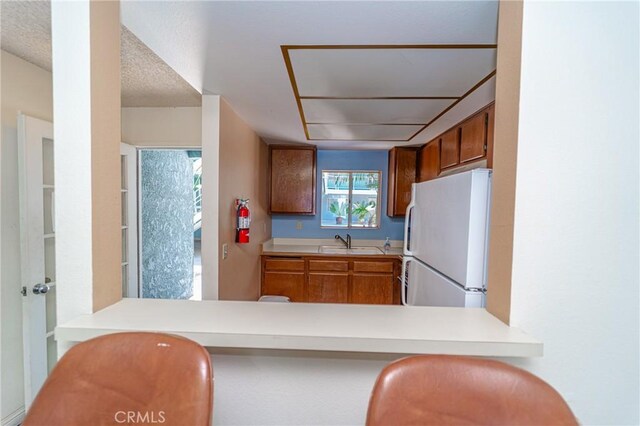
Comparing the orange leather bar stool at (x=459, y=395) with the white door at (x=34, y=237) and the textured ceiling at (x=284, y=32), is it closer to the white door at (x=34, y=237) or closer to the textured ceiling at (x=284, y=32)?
the textured ceiling at (x=284, y=32)

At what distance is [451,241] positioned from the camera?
147cm

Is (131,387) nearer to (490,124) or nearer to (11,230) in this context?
(11,230)

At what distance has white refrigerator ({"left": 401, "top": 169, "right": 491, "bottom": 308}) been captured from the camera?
4.24 feet

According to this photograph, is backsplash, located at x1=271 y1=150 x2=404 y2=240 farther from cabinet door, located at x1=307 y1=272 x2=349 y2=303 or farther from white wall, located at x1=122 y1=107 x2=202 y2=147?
white wall, located at x1=122 y1=107 x2=202 y2=147

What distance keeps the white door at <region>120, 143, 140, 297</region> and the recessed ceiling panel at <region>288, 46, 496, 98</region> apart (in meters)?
1.57

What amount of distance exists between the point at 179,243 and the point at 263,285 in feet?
4.46

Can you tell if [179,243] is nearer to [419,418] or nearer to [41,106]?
[41,106]

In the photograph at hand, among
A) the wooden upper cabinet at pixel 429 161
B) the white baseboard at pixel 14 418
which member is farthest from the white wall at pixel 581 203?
the white baseboard at pixel 14 418

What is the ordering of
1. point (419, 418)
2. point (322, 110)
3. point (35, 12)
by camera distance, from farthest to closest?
point (322, 110) → point (35, 12) → point (419, 418)

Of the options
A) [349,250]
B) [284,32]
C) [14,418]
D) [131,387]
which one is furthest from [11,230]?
[349,250]

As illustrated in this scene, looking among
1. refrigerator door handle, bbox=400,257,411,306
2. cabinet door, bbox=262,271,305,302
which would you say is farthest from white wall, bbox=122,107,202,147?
refrigerator door handle, bbox=400,257,411,306

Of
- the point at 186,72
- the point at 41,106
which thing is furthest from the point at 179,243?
the point at 186,72

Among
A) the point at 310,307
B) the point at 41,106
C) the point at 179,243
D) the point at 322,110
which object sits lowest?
the point at 179,243

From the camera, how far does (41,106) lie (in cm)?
162
